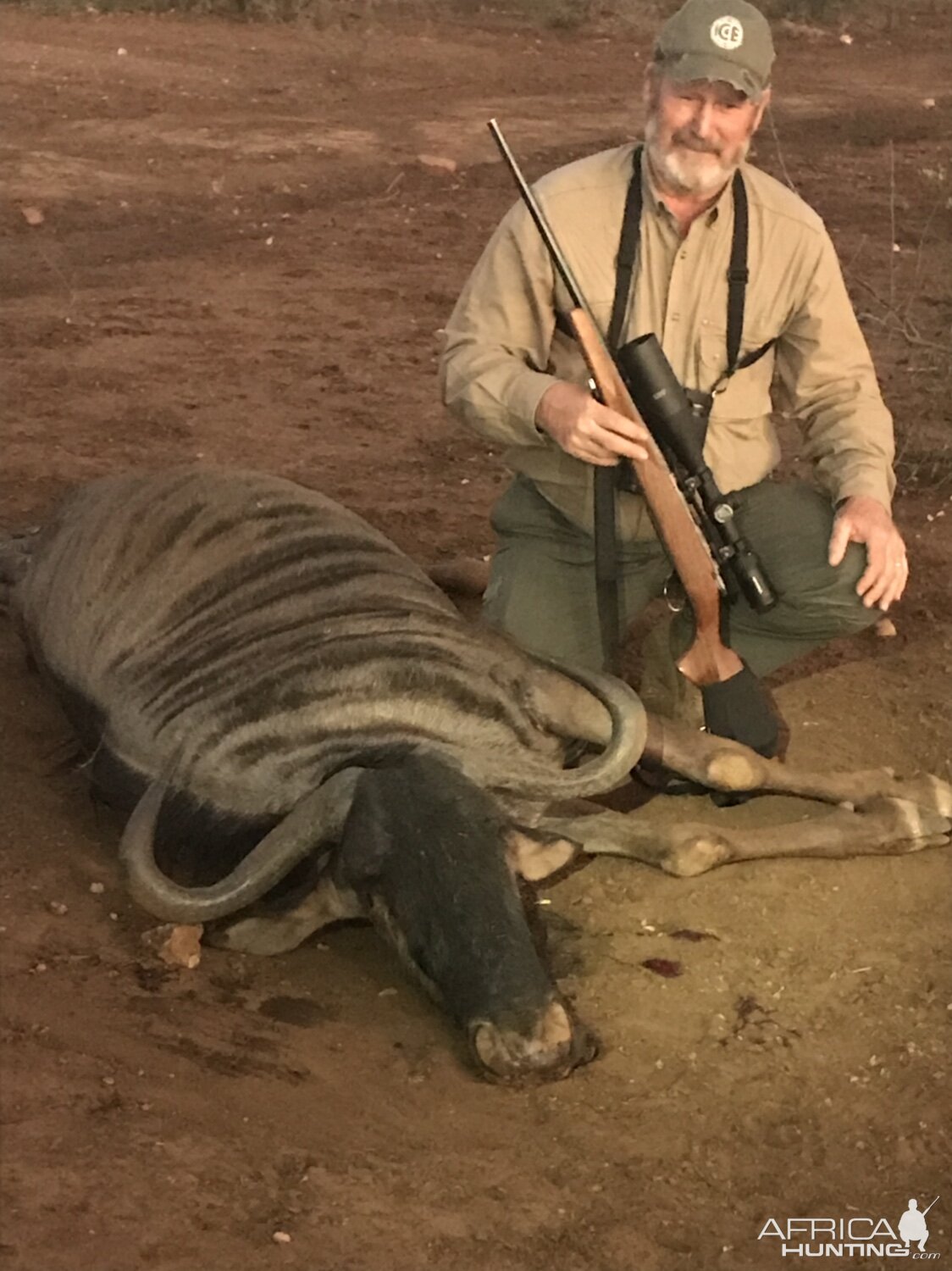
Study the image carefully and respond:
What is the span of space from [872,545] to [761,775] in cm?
54

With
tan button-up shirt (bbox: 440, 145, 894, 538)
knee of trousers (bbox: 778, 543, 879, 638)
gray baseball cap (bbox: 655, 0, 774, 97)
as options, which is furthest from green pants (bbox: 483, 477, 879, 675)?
gray baseball cap (bbox: 655, 0, 774, 97)

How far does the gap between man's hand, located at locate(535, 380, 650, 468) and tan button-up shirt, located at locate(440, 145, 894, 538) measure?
13 centimetres

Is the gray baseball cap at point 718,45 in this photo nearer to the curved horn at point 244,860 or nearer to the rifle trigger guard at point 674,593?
the rifle trigger guard at point 674,593

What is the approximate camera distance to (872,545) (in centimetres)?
353

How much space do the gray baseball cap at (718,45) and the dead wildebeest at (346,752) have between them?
1.23m

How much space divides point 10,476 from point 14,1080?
2.91 metres

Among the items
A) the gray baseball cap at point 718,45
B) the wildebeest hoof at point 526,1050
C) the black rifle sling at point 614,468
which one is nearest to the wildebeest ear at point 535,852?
the wildebeest hoof at point 526,1050

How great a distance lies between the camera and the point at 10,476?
17.3 feet

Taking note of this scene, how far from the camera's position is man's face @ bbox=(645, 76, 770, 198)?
Result: 3.46 m

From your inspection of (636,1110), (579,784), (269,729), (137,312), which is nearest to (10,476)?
(137,312)

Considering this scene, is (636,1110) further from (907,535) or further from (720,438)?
(907,535)

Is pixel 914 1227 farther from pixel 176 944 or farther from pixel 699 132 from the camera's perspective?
pixel 699 132

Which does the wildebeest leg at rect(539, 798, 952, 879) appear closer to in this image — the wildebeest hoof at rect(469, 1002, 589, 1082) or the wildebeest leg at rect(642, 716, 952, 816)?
the wildebeest leg at rect(642, 716, 952, 816)

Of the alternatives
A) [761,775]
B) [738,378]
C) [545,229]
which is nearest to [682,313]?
[738,378]
